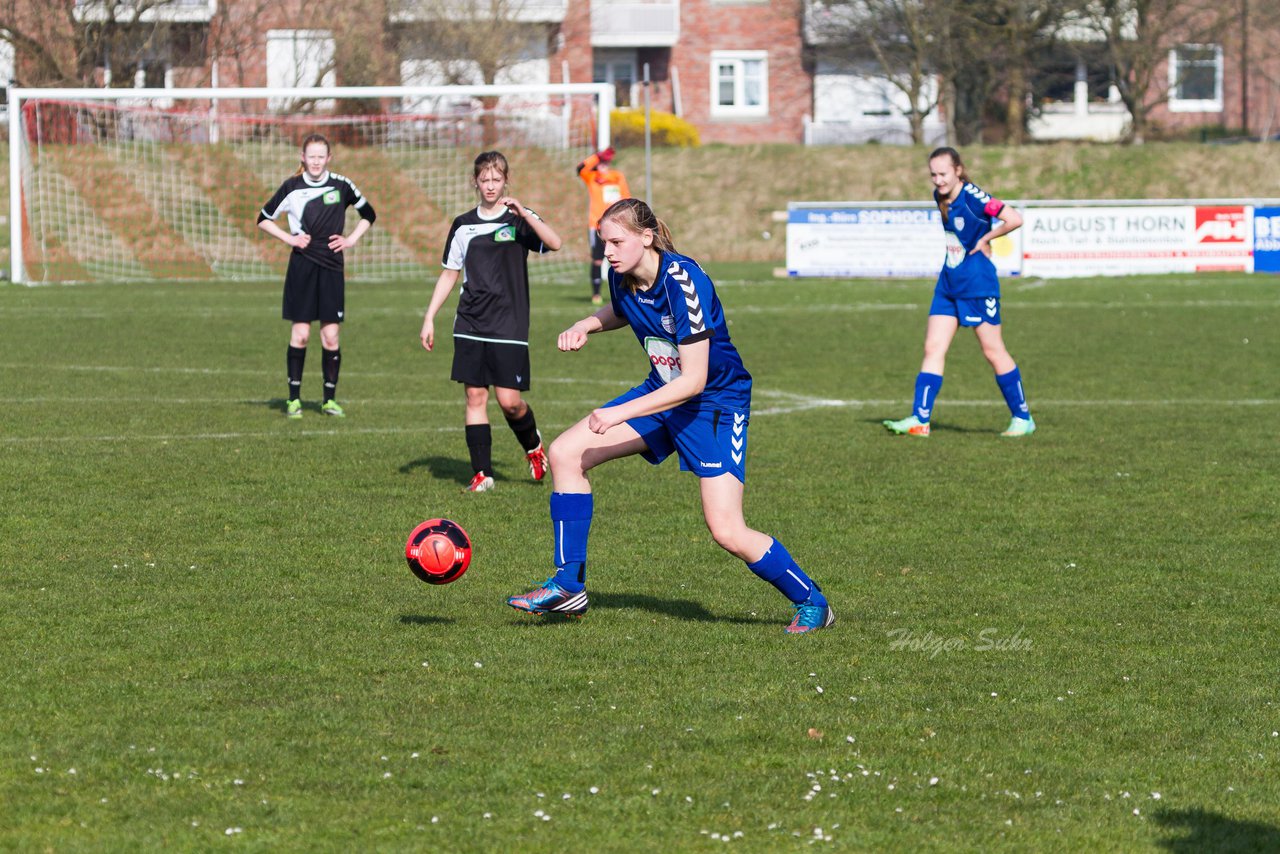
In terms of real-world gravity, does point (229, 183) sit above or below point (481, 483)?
above

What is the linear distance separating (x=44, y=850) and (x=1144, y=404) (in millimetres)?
11776

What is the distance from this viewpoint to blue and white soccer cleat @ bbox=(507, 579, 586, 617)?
23.2ft

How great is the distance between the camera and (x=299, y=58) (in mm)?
47469

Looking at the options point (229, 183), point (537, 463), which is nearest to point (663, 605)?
point (537, 463)

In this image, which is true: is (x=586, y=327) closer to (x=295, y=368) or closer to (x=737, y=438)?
(x=737, y=438)

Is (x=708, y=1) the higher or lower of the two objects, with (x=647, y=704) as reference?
higher

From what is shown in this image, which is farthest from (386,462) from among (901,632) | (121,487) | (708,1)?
(708,1)

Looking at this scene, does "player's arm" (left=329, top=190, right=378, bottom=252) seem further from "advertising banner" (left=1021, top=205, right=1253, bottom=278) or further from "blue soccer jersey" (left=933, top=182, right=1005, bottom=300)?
"advertising banner" (left=1021, top=205, right=1253, bottom=278)

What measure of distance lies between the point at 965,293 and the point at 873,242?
728 inches

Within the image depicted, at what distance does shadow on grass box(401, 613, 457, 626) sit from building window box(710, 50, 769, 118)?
53995 mm

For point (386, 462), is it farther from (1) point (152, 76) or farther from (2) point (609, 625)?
(1) point (152, 76)

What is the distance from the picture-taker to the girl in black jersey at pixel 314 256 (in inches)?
547

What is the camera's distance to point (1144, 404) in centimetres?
1459

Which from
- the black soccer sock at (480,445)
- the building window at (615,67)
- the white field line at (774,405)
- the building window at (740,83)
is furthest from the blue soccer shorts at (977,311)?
the building window at (615,67)
